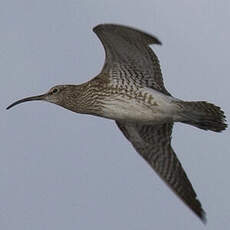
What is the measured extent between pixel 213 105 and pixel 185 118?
517mm

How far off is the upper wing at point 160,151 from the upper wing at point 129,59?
1214mm

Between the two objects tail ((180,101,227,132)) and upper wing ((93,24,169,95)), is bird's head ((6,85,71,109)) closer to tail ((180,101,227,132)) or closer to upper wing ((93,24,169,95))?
upper wing ((93,24,169,95))

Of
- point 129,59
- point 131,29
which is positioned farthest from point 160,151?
point 131,29

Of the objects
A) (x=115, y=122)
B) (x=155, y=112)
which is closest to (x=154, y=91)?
(x=155, y=112)

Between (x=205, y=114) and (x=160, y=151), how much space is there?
149 cm

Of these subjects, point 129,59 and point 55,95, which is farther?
point 55,95

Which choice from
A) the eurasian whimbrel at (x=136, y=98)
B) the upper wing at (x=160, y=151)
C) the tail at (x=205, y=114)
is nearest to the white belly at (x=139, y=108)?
the eurasian whimbrel at (x=136, y=98)

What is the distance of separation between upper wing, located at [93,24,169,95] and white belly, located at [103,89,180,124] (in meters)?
0.26

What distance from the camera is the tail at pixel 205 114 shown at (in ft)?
52.7

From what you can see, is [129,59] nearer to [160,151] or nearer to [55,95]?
[55,95]

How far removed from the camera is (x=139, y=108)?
16.1 metres

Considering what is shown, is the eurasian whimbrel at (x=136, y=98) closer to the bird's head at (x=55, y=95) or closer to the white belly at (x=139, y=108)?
the white belly at (x=139, y=108)

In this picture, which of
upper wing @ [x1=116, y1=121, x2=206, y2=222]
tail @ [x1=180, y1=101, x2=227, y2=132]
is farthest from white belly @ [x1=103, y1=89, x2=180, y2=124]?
upper wing @ [x1=116, y1=121, x2=206, y2=222]

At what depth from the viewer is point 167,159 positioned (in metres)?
17.2
